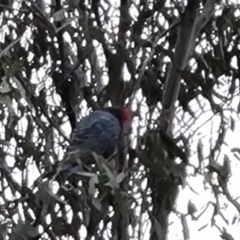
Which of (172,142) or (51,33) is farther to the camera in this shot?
(51,33)

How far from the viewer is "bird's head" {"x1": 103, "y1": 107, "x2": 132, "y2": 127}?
146cm

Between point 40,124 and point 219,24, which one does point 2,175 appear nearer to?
point 40,124

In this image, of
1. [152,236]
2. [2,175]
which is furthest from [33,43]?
[152,236]

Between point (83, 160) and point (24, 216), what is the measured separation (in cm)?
26

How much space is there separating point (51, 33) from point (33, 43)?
10 cm

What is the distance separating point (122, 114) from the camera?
4.83ft

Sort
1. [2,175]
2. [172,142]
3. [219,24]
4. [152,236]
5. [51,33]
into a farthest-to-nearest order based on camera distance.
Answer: [2,175], [51,33], [219,24], [152,236], [172,142]

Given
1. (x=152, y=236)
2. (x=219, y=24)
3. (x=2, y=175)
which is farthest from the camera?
(x=2, y=175)

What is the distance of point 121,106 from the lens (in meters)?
1.53

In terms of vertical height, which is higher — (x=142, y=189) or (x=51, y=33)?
(x=51, y=33)

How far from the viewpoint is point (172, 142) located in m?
1.26

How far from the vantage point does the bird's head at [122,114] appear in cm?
146

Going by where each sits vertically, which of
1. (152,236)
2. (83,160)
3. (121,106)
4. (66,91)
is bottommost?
(152,236)

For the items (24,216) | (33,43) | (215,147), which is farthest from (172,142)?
(33,43)
